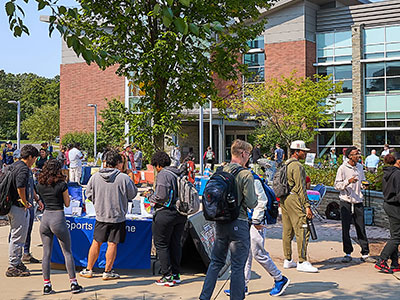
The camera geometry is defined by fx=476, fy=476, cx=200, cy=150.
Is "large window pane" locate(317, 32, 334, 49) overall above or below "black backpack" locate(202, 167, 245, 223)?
above

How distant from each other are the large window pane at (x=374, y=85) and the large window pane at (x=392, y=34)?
2894 millimetres

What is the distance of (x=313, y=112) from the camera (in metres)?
28.1

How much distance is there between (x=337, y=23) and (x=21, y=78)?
8279cm

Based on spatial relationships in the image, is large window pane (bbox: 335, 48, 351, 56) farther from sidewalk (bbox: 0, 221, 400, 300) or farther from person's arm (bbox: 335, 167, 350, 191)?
sidewalk (bbox: 0, 221, 400, 300)

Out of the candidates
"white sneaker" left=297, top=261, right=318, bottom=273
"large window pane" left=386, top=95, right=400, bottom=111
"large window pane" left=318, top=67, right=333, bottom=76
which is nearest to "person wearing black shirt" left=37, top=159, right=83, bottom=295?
"white sneaker" left=297, top=261, right=318, bottom=273

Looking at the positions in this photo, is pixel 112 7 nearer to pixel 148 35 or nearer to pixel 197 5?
pixel 148 35

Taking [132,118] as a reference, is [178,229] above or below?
below

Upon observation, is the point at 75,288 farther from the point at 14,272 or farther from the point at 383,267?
the point at 383,267

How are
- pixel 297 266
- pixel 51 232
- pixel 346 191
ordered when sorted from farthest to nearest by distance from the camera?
1. pixel 346 191
2. pixel 297 266
3. pixel 51 232

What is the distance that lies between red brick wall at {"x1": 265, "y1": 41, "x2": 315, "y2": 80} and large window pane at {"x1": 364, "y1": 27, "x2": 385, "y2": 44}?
168 inches

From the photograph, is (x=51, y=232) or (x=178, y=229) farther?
(x=178, y=229)

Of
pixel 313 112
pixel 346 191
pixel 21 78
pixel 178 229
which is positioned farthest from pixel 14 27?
pixel 21 78

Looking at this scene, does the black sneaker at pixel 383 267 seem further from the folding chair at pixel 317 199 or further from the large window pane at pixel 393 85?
the large window pane at pixel 393 85

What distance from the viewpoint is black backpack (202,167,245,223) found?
5.07m
